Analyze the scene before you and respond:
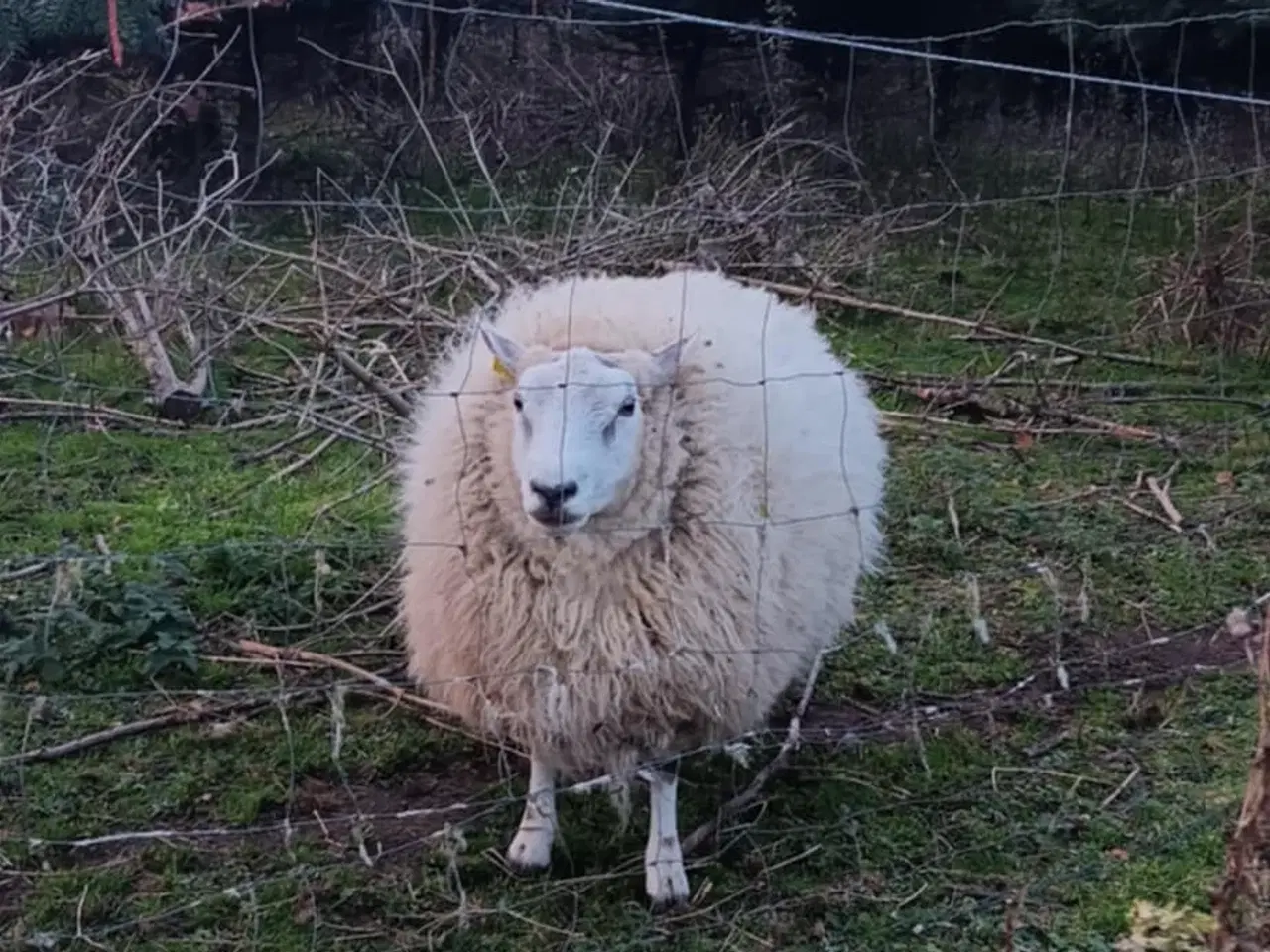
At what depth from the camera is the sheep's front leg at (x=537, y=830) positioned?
3443mm

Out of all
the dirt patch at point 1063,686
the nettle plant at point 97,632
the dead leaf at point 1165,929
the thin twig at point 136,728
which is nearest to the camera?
the dead leaf at point 1165,929

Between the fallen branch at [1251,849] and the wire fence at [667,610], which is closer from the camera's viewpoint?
the fallen branch at [1251,849]

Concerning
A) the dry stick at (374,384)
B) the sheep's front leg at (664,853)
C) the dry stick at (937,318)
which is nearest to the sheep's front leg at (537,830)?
the sheep's front leg at (664,853)

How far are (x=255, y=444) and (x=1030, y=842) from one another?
3.77 metres

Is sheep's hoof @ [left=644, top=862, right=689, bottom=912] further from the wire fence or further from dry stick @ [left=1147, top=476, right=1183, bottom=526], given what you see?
dry stick @ [left=1147, top=476, right=1183, bottom=526]

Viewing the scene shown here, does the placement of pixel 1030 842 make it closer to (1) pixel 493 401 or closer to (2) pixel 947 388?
(1) pixel 493 401

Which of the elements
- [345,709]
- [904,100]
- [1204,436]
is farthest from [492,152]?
[345,709]

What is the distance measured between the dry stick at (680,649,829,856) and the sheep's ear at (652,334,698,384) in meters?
0.89

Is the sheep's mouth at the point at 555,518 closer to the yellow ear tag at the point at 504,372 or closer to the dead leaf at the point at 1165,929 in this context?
the yellow ear tag at the point at 504,372

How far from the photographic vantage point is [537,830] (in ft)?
11.4

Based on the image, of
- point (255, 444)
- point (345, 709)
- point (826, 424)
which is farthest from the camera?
point (255, 444)

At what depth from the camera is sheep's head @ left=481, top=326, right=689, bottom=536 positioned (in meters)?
3.13

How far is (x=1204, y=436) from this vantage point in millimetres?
6293

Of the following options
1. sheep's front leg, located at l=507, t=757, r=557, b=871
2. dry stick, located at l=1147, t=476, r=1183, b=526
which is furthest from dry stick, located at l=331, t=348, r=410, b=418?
dry stick, located at l=1147, t=476, r=1183, b=526
